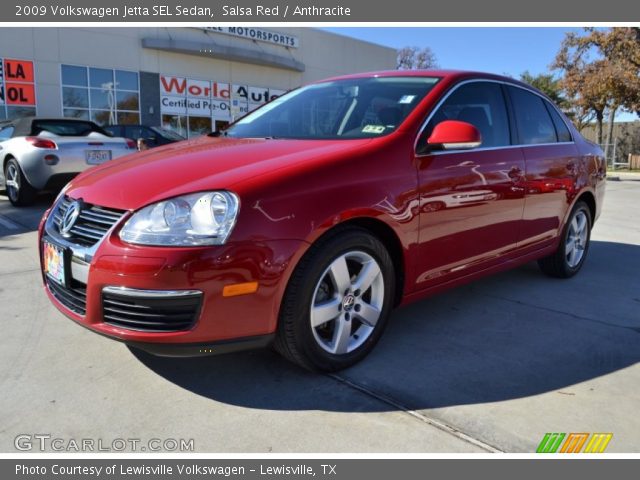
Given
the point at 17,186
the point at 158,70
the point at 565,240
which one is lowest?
the point at 565,240

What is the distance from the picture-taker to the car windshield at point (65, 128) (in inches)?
311

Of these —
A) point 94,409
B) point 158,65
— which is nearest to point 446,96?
point 94,409

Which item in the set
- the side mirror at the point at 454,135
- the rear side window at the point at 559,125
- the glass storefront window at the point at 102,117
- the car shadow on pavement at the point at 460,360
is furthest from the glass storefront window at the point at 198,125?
the side mirror at the point at 454,135

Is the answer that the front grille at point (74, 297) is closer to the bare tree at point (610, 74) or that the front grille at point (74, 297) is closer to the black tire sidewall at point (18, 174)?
the black tire sidewall at point (18, 174)

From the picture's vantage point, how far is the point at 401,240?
9.68 feet

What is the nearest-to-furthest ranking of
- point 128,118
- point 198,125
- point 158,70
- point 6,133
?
point 6,133, point 128,118, point 158,70, point 198,125

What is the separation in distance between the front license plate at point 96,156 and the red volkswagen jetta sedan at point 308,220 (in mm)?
4400

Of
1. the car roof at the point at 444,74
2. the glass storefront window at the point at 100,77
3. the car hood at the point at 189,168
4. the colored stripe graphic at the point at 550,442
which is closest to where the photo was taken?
the colored stripe graphic at the point at 550,442

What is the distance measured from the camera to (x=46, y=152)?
24.0 feet

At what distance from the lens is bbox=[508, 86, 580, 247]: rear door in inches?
156

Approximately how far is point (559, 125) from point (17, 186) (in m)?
6.99

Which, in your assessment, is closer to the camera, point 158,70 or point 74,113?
point 74,113

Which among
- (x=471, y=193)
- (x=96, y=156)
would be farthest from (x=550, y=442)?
(x=96, y=156)

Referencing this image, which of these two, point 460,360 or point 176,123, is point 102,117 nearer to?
point 176,123
